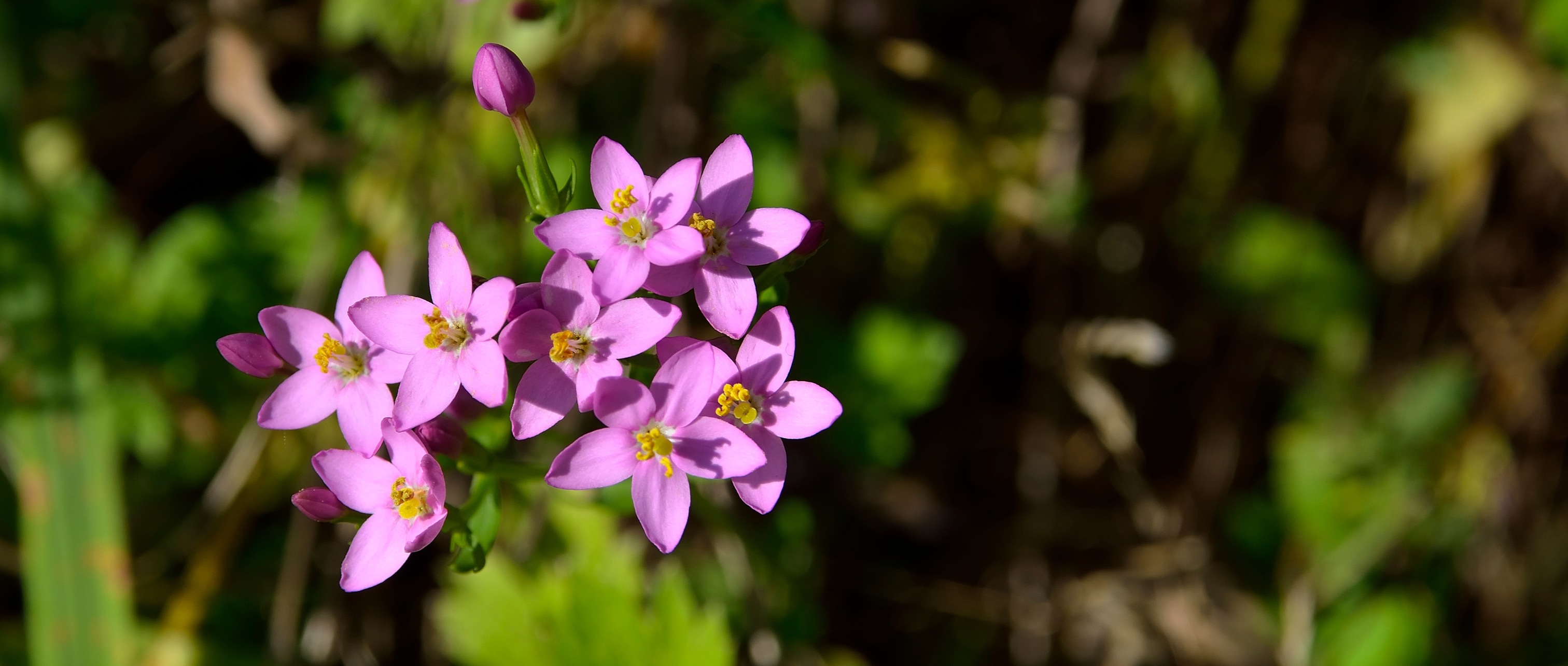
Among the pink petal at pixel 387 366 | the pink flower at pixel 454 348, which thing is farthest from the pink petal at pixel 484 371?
the pink petal at pixel 387 366

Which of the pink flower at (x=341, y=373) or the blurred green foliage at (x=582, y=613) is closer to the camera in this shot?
the pink flower at (x=341, y=373)

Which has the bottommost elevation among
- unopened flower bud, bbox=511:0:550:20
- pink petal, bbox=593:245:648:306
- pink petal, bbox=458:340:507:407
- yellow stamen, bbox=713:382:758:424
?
yellow stamen, bbox=713:382:758:424

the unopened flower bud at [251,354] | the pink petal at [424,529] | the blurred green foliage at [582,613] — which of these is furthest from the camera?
the blurred green foliage at [582,613]

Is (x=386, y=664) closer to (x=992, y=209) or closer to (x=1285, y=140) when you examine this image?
(x=992, y=209)

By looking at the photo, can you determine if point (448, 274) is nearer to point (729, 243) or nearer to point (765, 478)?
point (729, 243)

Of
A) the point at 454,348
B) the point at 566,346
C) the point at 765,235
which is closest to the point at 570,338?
the point at 566,346

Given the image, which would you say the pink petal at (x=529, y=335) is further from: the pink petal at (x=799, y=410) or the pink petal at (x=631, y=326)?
the pink petal at (x=799, y=410)

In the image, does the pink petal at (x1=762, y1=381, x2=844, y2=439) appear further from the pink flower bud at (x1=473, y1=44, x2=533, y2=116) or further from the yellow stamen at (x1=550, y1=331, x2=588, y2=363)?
the pink flower bud at (x1=473, y1=44, x2=533, y2=116)

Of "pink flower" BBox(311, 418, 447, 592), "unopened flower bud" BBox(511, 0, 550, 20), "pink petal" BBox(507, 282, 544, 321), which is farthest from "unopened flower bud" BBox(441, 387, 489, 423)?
"unopened flower bud" BBox(511, 0, 550, 20)
